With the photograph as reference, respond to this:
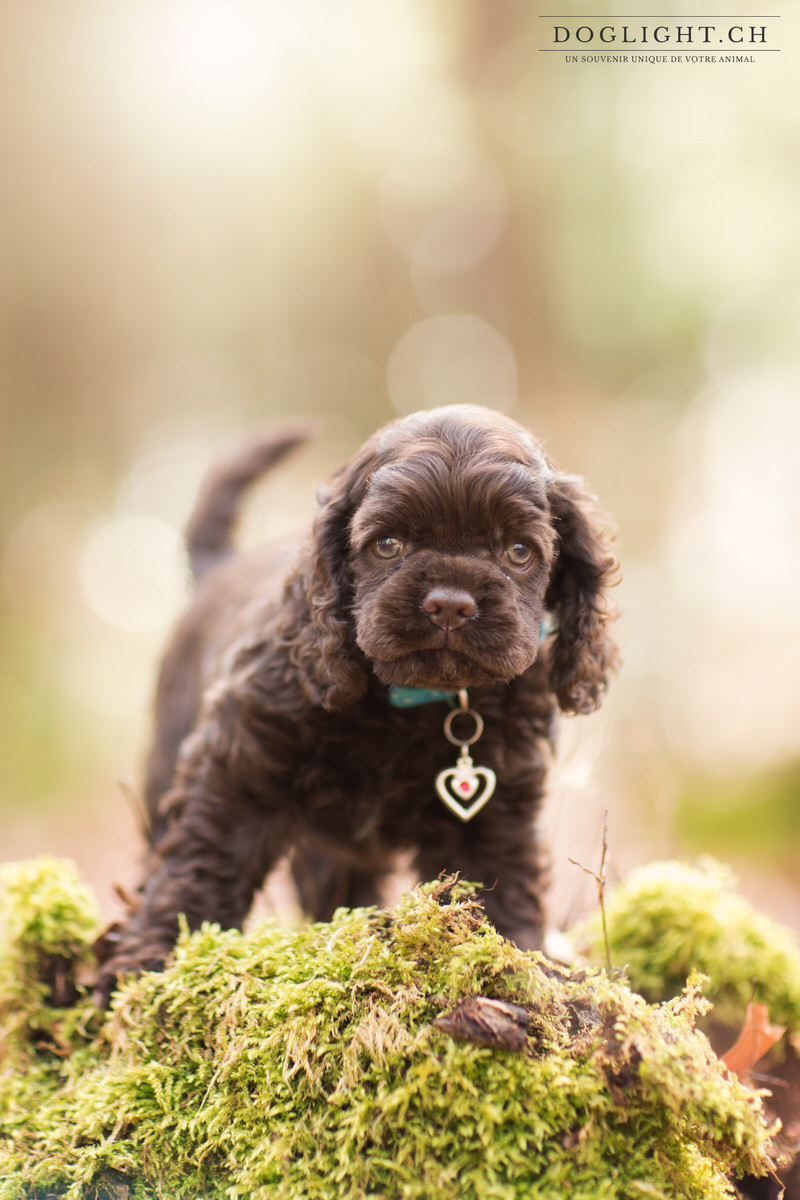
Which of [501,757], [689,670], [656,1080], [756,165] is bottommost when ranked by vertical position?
[656,1080]

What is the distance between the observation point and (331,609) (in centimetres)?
239

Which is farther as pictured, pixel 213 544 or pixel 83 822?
pixel 83 822

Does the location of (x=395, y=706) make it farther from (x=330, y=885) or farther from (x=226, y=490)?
(x=226, y=490)

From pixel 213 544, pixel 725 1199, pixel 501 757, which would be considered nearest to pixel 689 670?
pixel 213 544

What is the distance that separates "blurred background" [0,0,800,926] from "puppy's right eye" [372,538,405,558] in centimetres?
351

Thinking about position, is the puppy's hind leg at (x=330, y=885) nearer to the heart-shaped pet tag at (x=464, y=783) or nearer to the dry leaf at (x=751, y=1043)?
the heart-shaped pet tag at (x=464, y=783)

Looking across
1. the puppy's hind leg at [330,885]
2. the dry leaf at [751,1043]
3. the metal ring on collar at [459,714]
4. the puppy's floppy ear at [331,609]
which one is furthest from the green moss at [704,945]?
the puppy's floppy ear at [331,609]

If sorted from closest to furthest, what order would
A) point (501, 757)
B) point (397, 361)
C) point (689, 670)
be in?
point (501, 757), point (689, 670), point (397, 361)

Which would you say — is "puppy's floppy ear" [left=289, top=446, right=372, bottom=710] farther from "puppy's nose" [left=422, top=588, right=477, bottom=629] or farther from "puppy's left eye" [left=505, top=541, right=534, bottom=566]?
"puppy's left eye" [left=505, top=541, right=534, bottom=566]

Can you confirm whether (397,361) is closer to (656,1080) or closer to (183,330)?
(183,330)

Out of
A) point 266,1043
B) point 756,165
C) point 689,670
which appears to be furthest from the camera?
point 689,670

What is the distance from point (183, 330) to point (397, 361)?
286 centimetres

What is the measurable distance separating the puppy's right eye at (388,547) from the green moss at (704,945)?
156cm

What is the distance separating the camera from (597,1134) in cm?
164
